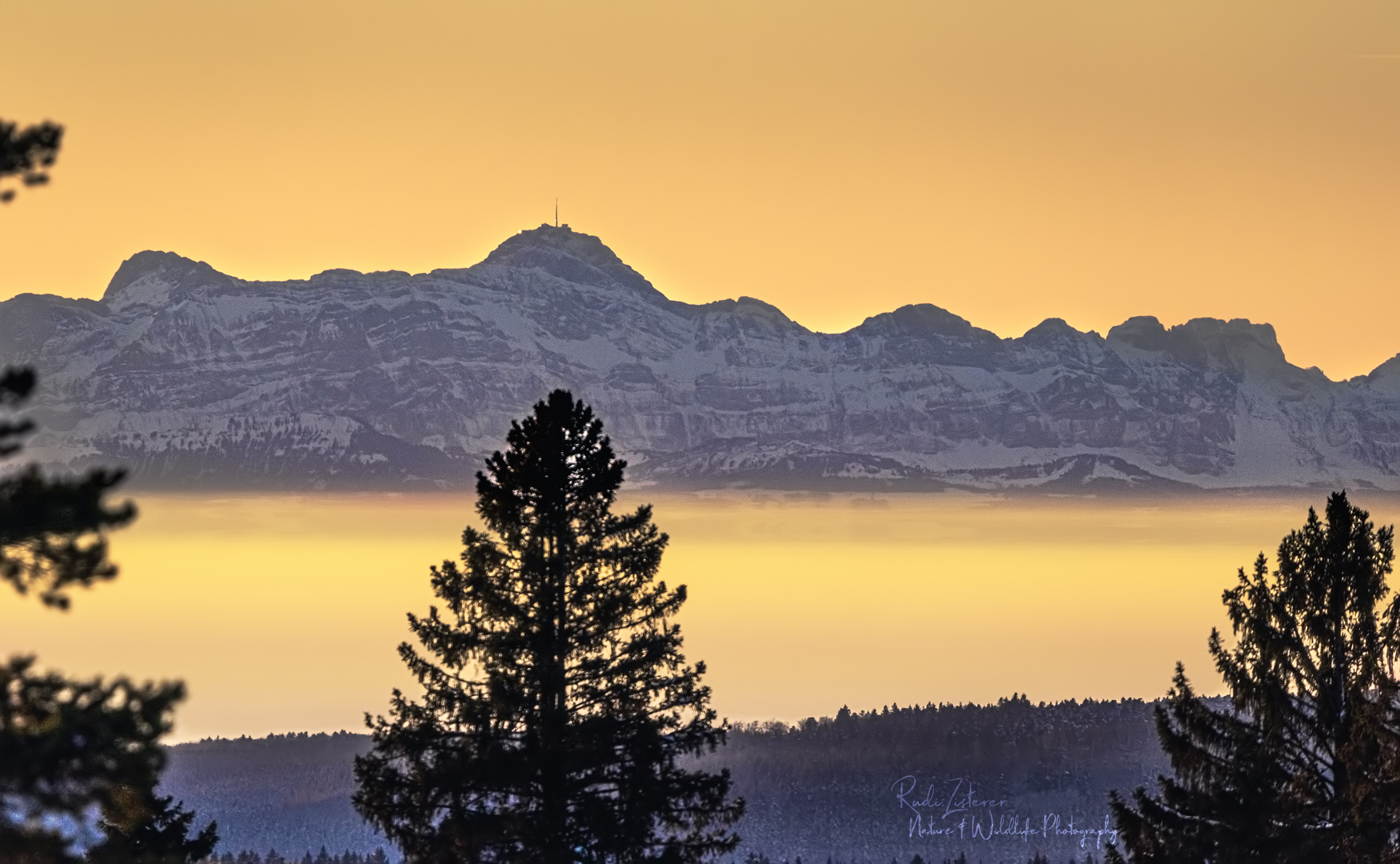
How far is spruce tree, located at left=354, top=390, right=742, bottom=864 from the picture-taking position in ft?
98.5

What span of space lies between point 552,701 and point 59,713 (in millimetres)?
15396

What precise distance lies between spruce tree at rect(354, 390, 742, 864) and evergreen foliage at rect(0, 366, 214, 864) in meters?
13.9

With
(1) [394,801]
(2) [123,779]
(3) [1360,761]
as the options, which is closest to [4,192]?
(2) [123,779]

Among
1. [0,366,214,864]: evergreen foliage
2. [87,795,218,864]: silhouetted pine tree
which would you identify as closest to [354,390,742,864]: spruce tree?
[87,795,218,864]: silhouetted pine tree

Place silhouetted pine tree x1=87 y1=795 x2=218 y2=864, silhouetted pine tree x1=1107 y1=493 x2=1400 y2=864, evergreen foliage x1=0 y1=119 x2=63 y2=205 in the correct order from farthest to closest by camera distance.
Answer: silhouetted pine tree x1=87 y1=795 x2=218 y2=864, silhouetted pine tree x1=1107 y1=493 x2=1400 y2=864, evergreen foliage x1=0 y1=119 x2=63 y2=205

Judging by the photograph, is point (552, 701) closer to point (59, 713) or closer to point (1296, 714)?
point (1296, 714)

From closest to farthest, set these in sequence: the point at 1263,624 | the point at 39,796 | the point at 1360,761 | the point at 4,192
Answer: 1. the point at 4,192
2. the point at 39,796
3. the point at 1360,761
4. the point at 1263,624

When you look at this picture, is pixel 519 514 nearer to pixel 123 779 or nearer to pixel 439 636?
pixel 439 636

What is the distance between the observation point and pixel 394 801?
98.4ft

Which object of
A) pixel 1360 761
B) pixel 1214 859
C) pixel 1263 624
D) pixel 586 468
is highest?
pixel 586 468

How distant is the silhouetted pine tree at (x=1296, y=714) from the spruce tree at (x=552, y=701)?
311 inches

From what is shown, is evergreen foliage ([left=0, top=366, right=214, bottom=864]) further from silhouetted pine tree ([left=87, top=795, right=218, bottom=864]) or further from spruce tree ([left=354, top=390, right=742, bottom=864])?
silhouetted pine tree ([left=87, top=795, right=218, bottom=864])

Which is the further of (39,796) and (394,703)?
(394,703)

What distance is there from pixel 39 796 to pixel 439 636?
1541 cm
